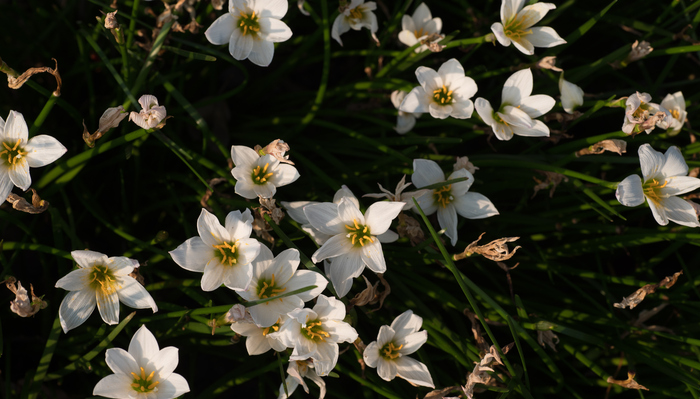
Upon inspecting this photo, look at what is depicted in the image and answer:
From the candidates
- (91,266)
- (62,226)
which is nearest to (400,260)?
(91,266)

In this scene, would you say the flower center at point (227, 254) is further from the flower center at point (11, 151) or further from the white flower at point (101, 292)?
the flower center at point (11, 151)

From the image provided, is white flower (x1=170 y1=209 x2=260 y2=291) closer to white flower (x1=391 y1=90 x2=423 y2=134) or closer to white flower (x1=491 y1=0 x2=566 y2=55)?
white flower (x1=391 y1=90 x2=423 y2=134)

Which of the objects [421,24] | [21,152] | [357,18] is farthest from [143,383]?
[421,24]

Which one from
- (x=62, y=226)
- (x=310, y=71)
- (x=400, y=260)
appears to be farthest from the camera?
(x=310, y=71)

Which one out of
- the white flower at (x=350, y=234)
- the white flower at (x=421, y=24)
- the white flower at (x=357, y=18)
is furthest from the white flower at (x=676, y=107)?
the white flower at (x=350, y=234)

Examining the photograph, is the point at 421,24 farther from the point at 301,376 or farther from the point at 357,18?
the point at 301,376

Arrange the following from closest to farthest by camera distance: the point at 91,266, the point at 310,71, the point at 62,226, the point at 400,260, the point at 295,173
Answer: the point at 91,266 < the point at 295,173 < the point at 62,226 < the point at 400,260 < the point at 310,71

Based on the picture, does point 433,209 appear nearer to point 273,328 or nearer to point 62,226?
point 273,328
